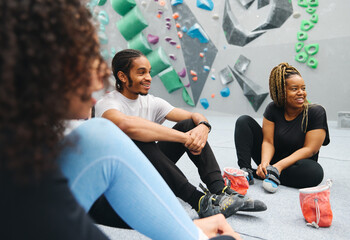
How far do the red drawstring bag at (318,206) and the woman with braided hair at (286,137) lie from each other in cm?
36

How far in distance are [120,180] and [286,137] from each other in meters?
1.32

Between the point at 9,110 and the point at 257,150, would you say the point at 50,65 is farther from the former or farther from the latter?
the point at 257,150

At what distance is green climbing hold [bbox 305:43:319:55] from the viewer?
377 centimetres

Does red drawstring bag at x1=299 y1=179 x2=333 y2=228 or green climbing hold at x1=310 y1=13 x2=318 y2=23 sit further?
green climbing hold at x1=310 y1=13 x2=318 y2=23

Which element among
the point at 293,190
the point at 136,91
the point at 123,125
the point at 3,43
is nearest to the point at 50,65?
the point at 3,43

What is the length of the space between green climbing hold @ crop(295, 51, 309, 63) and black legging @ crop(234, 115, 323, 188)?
2.65 meters

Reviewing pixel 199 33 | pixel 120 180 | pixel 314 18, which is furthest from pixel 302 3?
pixel 120 180

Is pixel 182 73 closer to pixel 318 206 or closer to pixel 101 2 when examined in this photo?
pixel 101 2

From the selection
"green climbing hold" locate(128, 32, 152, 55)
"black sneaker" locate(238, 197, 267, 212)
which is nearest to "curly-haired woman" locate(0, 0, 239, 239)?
"black sneaker" locate(238, 197, 267, 212)

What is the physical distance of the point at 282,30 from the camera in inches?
159

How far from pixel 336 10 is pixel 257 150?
3.00 metres

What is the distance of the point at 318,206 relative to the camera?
1051 mm

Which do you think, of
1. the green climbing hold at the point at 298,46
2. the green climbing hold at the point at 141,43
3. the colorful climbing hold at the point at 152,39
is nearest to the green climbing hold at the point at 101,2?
the green climbing hold at the point at 141,43

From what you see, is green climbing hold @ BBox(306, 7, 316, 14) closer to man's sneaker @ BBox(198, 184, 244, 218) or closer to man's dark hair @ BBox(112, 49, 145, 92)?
man's dark hair @ BBox(112, 49, 145, 92)
